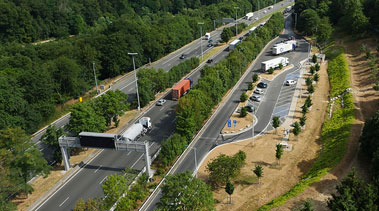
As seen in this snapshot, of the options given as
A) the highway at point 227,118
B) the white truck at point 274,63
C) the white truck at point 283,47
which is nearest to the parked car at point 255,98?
the highway at point 227,118

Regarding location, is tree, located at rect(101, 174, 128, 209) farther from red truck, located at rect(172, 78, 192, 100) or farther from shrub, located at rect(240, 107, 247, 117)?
red truck, located at rect(172, 78, 192, 100)

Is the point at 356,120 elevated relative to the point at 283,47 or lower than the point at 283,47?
lower

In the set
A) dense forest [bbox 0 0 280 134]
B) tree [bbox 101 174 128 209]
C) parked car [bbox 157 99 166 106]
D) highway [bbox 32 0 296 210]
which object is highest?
dense forest [bbox 0 0 280 134]

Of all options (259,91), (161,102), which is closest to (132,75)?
(161,102)

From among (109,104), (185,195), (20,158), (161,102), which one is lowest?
(161,102)

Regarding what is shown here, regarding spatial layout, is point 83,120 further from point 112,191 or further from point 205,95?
point 205,95

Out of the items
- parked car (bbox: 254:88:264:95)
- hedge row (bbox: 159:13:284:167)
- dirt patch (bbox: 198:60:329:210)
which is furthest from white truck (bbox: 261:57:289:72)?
dirt patch (bbox: 198:60:329:210)

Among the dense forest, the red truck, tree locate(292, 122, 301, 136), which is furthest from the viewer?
the red truck

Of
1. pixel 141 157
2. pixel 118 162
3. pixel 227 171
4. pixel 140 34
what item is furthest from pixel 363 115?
pixel 140 34
